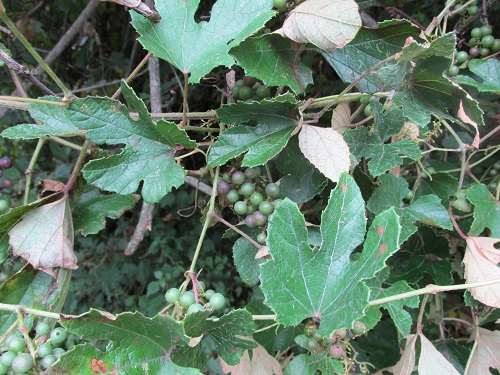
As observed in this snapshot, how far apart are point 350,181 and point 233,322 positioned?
351mm

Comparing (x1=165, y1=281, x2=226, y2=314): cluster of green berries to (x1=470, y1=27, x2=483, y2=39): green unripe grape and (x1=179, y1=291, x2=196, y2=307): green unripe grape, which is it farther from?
(x1=470, y1=27, x2=483, y2=39): green unripe grape

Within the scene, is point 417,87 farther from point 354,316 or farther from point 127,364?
point 127,364

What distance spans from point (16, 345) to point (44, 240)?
0.81 ft

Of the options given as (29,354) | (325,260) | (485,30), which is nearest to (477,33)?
(485,30)

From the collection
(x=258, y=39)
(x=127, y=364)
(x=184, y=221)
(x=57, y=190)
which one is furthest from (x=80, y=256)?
(x=258, y=39)

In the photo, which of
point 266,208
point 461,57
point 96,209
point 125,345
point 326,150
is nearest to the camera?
point 125,345

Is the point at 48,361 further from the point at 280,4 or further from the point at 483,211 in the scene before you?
the point at 483,211

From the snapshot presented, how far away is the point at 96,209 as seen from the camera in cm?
117

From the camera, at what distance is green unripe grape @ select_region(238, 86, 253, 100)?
3.39ft

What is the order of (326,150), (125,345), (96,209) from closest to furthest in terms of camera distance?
(125,345), (326,150), (96,209)

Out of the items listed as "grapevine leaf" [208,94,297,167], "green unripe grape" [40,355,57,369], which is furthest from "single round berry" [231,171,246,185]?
"green unripe grape" [40,355,57,369]

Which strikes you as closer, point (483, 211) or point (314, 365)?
point (314, 365)

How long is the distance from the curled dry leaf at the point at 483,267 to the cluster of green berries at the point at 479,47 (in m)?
0.57

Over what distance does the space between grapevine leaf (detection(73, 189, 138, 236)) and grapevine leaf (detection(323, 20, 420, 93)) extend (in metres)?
0.69
